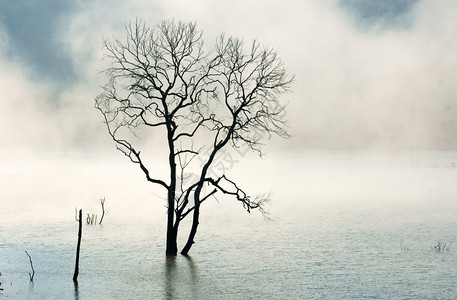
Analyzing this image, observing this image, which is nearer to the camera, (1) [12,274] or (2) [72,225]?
(1) [12,274]

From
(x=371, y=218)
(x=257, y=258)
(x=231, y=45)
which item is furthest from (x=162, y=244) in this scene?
(x=371, y=218)

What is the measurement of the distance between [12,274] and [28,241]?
9.19 meters

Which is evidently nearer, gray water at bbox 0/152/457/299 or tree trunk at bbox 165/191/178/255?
gray water at bbox 0/152/457/299

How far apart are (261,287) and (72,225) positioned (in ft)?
70.9

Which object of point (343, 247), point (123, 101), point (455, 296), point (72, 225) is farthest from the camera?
point (72, 225)

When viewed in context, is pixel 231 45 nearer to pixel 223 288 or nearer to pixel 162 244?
pixel 223 288

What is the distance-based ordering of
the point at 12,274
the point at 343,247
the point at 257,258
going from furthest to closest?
the point at 343,247 < the point at 257,258 < the point at 12,274

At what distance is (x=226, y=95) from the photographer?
24.8m

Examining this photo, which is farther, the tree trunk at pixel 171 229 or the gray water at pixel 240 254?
the tree trunk at pixel 171 229

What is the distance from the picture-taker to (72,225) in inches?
1564

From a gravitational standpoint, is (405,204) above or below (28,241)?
above

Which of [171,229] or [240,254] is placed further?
[240,254]

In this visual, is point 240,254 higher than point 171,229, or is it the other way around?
point 171,229

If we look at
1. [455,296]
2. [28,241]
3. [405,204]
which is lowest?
[455,296]
